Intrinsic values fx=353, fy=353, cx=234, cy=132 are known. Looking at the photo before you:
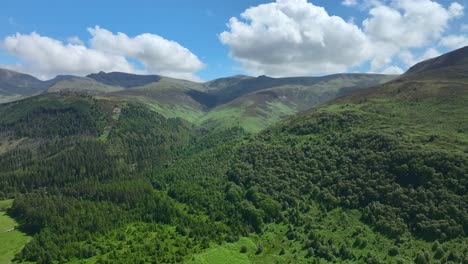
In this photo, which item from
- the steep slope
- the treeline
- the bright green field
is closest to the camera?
the steep slope

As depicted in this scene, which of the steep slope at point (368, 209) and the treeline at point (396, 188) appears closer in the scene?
the steep slope at point (368, 209)

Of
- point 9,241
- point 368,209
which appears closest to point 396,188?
point 368,209

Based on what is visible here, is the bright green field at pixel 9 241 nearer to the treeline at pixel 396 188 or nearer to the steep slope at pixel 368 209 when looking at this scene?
the steep slope at pixel 368 209

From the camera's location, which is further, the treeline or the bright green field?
the bright green field

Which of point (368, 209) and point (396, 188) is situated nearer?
point (368, 209)

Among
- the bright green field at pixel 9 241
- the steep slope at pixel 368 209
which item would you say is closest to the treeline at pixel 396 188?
the steep slope at pixel 368 209

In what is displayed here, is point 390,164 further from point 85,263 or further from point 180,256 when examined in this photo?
point 85,263

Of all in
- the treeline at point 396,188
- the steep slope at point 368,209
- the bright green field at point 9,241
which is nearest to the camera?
the steep slope at point 368,209

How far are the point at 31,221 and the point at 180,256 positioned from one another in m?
94.7

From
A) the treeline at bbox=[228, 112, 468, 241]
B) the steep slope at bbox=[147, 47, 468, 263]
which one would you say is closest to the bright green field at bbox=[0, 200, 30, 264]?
the steep slope at bbox=[147, 47, 468, 263]

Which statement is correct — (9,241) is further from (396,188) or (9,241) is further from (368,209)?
(396,188)

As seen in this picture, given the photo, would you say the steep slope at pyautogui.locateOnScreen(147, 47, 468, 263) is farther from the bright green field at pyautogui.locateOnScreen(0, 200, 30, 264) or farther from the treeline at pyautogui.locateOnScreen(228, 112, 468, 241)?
the bright green field at pyautogui.locateOnScreen(0, 200, 30, 264)

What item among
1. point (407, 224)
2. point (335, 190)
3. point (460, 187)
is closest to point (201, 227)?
point (335, 190)

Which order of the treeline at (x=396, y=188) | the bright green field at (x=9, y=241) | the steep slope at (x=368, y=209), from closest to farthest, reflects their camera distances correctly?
the steep slope at (x=368, y=209)
the treeline at (x=396, y=188)
the bright green field at (x=9, y=241)
